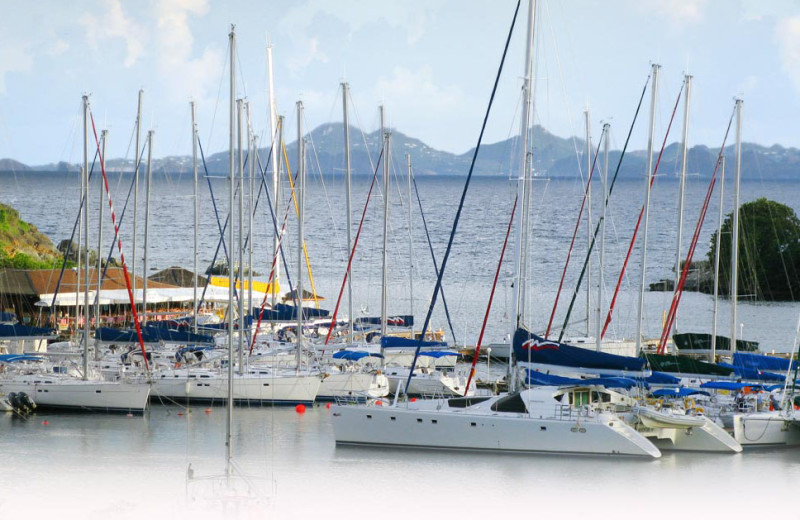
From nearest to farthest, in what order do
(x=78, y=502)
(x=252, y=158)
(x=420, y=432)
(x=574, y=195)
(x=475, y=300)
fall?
(x=78, y=502), (x=420, y=432), (x=252, y=158), (x=475, y=300), (x=574, y=195)

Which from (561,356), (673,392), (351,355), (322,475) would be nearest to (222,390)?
(351,355)

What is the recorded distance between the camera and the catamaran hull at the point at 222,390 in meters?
33.4

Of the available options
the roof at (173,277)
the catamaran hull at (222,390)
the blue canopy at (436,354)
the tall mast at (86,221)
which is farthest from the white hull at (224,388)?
the roof at (173,277)

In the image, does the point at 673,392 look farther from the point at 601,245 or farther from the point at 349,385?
the point at 601,245

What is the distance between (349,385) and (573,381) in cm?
766

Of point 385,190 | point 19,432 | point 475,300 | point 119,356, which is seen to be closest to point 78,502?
point 19,432

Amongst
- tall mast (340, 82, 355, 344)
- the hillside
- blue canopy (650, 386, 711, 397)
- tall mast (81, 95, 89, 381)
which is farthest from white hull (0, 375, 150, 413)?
the hillside

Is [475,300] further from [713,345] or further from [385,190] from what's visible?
[713,345]

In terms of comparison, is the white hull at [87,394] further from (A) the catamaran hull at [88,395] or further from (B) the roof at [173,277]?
(B) the roof at [173,277]

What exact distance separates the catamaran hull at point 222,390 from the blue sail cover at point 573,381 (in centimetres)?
722

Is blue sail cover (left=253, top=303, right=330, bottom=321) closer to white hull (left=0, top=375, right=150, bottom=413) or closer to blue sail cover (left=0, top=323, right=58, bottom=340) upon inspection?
blue sail cover (left=0, top=323, right=58, bottom=340)

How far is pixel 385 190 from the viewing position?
41.4 meters

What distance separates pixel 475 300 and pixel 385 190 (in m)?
29.3

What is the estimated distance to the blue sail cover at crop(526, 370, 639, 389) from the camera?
93.8 feet
